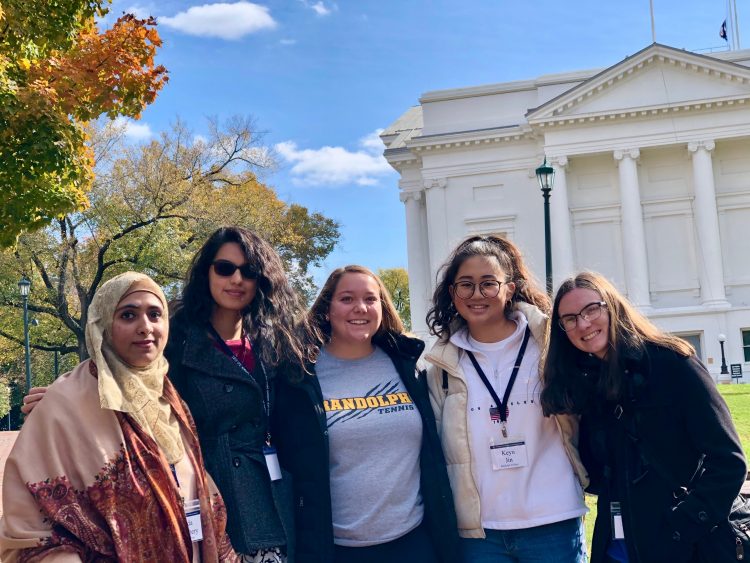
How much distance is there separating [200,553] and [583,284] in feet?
7.35

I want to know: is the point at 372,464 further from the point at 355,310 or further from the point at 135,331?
the point at 135,331

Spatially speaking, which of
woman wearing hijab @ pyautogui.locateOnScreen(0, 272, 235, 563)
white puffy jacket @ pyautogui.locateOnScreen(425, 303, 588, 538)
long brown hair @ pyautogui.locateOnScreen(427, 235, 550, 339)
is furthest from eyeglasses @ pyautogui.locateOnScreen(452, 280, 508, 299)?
woman wearing hijab @ pyautogui.locateOnScreen(0, 272, 235, 563)

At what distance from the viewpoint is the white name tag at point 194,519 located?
315 centimetres

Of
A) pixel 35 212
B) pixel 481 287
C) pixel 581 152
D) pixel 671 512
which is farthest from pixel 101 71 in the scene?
pixel 581 152

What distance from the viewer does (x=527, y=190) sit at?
42594mm

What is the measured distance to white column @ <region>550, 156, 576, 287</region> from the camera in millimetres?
40188

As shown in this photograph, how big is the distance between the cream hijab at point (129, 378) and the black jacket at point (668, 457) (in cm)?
208

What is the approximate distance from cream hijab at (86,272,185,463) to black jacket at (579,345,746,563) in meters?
2.08

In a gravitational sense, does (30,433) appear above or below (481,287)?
below

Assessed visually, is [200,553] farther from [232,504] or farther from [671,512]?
[671,512]

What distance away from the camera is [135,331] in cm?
323

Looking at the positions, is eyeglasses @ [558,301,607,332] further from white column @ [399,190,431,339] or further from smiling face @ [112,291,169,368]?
white column @ [399,190,431,339]

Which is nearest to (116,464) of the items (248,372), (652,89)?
(248,372)

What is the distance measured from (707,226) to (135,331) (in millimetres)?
40116
